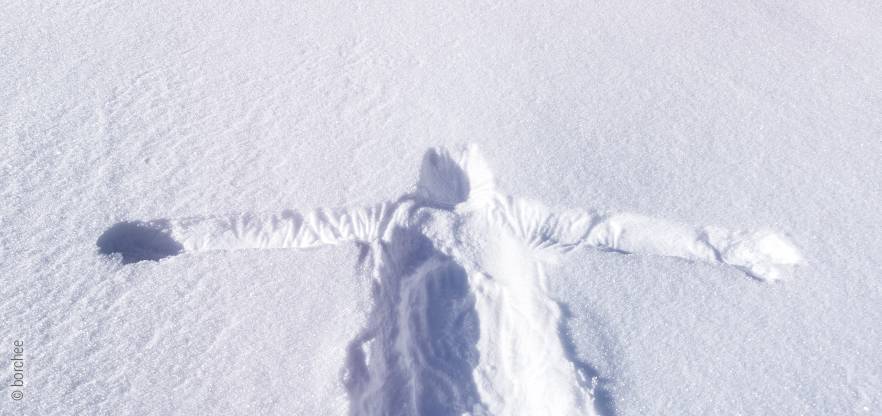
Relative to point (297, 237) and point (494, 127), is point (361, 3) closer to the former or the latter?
point (494, 127)

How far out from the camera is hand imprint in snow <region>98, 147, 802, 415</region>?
118 centimetres

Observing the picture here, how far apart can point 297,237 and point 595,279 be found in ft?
1.91

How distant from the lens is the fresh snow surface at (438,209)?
1139mm

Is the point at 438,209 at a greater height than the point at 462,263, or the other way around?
the point at 438,209

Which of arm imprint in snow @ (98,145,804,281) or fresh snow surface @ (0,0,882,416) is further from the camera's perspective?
arm imprint in snow @ (98,145,804,281)

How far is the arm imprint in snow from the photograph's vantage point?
49.7 inches

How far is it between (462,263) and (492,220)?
4.3 inches

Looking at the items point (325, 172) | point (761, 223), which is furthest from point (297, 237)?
A: point (761, 223)

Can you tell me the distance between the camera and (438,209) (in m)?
1.35

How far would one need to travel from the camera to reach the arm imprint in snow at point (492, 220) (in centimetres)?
126

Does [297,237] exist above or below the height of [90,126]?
below

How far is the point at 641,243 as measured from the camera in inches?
52.2

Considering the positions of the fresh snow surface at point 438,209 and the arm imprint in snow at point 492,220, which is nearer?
the fresh snow surface at point 438,209

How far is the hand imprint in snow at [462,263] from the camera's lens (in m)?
1.18
